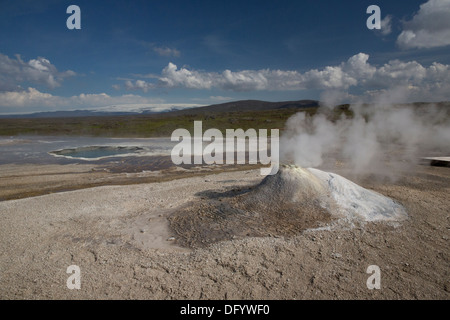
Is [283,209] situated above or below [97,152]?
below

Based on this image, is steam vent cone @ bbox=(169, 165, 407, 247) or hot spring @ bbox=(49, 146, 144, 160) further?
hot spring @ bbox=(49, 146, 144, 160)

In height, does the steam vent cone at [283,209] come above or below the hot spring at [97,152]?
below

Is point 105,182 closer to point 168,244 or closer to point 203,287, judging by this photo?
point 168,244

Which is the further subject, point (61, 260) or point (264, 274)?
point (61, 260)

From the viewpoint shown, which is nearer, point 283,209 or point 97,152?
point 283,209

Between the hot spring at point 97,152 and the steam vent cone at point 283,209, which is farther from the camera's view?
the hot spring at point 97,152

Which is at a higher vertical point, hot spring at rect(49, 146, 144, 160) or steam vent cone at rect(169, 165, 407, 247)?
hot spring at rect(49, 146, 144, 160)

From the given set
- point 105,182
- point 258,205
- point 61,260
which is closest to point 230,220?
point 258,205
